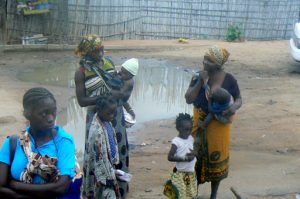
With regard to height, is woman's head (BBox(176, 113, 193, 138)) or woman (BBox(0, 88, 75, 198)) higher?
woman (BBox(0, 88, 75, 198))

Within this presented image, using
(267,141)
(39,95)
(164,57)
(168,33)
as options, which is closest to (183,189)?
(39,95)

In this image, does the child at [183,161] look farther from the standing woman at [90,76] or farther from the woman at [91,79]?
the standing woman at [90,76]

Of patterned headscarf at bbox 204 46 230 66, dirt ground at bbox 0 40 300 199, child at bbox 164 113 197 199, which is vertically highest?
patterned headscarf at bbox 204 46 230 66

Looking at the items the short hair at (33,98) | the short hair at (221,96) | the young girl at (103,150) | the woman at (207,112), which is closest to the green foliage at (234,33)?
the woman at (207,112)

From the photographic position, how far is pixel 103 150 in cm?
399

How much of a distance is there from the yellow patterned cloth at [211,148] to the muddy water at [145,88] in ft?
9.01

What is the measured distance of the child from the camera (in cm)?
444

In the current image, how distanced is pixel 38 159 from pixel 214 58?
2294 millimetres

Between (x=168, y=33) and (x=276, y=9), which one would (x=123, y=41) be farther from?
(x=276, y=9)

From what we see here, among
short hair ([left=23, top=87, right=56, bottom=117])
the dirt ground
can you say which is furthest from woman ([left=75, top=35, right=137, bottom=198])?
short hair ([left=23, top=87, right=56, bottom=117])

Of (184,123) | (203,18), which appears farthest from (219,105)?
(203,18)

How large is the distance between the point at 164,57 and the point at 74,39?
299 centimetres

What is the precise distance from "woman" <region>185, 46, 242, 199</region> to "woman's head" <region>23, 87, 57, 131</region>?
6.65ft

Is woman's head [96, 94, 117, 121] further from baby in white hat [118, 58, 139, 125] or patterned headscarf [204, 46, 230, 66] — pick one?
patterned headscarf [204, 46, 230, 66]
